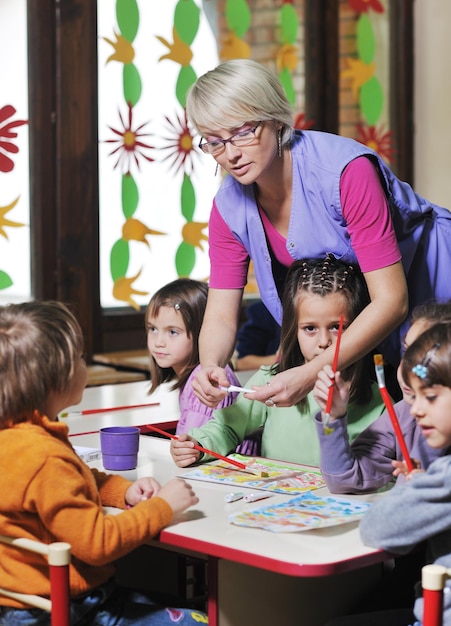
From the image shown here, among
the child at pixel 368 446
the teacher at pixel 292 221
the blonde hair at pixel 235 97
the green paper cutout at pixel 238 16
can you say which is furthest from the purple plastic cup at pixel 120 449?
the green paper cutout at pixel 238 16

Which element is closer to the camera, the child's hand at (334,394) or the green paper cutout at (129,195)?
the child's hand at (334,394)

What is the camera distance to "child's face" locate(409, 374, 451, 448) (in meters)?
1.59

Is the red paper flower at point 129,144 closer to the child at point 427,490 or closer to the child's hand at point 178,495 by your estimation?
the child's hand at point 178,495

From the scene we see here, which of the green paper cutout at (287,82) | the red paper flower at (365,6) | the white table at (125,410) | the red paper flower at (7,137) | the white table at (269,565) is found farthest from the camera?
the red paper flower at (365,6)

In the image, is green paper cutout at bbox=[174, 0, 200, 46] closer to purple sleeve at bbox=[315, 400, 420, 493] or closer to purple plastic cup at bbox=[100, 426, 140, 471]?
purple plastic cup at bbox=[100, 426, 140, 471]

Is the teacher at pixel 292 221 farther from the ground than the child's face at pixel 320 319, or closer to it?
farther from the ground

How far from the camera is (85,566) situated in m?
1.71

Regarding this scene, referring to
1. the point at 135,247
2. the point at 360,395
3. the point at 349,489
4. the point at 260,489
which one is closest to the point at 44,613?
the point at 260,489

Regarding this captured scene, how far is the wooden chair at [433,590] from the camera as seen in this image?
1419 mm

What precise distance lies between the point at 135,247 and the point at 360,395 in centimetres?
233

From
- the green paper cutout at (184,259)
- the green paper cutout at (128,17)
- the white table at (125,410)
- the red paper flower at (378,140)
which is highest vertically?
the green paper cutout at (128,17)

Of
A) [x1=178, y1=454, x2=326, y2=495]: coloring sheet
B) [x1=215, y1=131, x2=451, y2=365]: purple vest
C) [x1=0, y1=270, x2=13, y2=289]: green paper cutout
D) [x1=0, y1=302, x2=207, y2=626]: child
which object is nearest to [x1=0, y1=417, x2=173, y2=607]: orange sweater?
[x1=0, y1=302, x2=207, y2=626]: child

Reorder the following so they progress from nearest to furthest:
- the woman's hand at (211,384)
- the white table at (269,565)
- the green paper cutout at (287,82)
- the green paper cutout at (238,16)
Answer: the white table at (269,565), the woman's hand at (211,384), the green paper cutout at (238,16), the green paper cutout at (287,82)

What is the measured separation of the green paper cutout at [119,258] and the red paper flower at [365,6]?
74.9 inches
